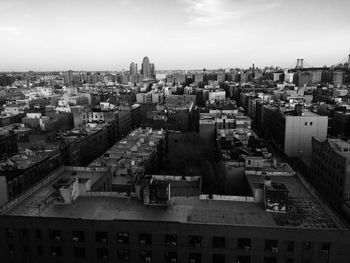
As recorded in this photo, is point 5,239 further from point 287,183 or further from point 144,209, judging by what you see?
point 287,183

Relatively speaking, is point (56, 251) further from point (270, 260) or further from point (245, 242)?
point (270, 260)

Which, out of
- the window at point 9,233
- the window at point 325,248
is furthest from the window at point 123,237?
the window at point 325,248

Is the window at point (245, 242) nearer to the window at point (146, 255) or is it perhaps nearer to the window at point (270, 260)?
the window at point (270, 260)

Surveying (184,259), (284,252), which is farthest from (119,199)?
(284,252)

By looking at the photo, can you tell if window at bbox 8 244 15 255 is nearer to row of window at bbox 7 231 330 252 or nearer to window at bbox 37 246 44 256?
row of window at bbox 7 231 330 252

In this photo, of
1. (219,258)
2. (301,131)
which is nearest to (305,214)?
(219,258)

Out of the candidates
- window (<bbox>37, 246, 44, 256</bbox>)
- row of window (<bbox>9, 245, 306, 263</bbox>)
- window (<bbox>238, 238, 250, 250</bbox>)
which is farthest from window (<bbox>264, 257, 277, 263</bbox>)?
window (<bbox>37, 246, 44, 256</bbox>)
